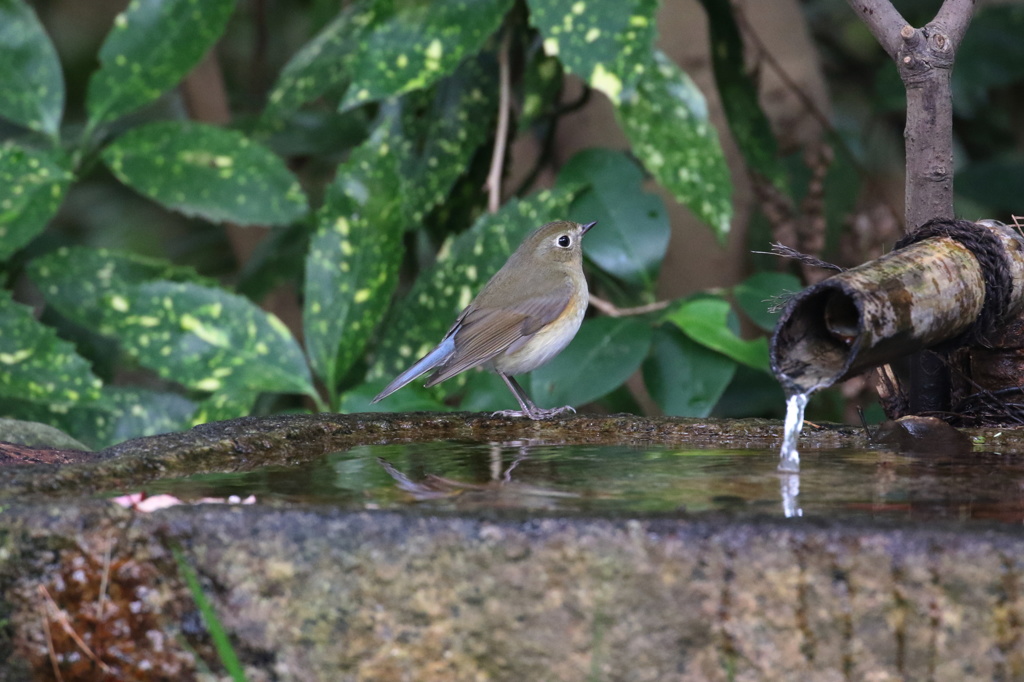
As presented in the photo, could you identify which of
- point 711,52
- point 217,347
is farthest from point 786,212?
point 217,347

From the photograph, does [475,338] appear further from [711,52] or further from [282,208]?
[711,52]

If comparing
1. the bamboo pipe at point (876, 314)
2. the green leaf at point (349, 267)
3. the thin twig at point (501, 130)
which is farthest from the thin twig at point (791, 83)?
the bamboo pipe at point (876, 314)

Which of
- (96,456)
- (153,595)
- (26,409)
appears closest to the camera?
(153,595)

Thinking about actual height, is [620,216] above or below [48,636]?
above

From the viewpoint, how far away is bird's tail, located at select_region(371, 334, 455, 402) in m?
3.04

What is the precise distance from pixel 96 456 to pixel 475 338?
4.52 ft

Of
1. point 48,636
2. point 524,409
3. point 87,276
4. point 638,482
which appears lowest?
point 48,636

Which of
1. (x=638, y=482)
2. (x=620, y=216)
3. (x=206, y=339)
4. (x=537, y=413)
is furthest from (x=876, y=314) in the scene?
(x=206, y=339)

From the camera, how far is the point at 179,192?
3.83 metres

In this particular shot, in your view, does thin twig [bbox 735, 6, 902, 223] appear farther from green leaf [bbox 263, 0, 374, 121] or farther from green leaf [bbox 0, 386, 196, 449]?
green leaf [bbox 0, 386, 196, 449]

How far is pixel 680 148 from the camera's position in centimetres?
357

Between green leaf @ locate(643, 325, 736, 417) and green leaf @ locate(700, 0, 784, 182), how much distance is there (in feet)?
2.74

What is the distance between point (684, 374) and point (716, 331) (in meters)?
0.19

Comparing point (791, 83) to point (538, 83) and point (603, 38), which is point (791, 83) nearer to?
point (538, 83)
